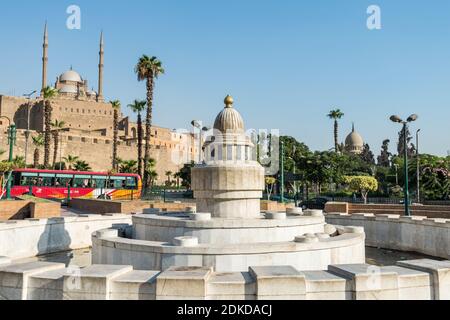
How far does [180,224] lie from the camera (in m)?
10.1

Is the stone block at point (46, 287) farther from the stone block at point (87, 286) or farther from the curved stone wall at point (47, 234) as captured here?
the curved stone wall at point (47, 234)

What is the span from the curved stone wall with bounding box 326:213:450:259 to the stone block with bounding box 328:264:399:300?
9919 mm

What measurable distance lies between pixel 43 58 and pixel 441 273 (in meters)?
111

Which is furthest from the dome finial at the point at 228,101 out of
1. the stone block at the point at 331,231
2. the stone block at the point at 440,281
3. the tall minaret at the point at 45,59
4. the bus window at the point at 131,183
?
the tall minaret at the point at 45,59

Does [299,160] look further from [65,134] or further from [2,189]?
[65,134]

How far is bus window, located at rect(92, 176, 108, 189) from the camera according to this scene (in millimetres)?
36781

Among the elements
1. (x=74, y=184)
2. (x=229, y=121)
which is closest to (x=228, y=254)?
(x=229, y=121)

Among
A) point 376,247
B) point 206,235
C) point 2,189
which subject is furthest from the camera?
point 2,189

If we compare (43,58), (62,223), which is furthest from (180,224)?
(43,58)

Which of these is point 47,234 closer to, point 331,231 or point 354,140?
point 331,231

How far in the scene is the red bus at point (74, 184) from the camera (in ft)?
108

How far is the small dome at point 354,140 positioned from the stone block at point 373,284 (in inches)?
5014

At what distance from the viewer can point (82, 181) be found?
36.3 m
